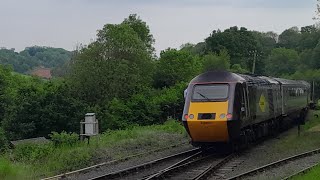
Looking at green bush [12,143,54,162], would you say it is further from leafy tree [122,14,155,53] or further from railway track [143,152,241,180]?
leafy tree [122,14,155,53]

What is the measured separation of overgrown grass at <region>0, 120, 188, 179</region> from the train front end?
2.85m

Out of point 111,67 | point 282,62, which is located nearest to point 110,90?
point 111,67

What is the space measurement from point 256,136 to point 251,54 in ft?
247

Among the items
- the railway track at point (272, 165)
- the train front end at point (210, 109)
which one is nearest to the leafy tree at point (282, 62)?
the railway track at point (272, 165)

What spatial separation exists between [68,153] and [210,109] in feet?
17.1

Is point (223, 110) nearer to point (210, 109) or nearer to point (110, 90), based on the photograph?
point (210, 109)

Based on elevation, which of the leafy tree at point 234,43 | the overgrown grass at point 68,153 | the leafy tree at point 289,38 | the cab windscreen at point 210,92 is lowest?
the overgrown grass at point 68,153

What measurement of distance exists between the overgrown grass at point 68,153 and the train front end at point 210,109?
9.35 feet

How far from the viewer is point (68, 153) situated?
15.7 metres

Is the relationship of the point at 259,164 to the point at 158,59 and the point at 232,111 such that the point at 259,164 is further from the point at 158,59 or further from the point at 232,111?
the point at 158,59

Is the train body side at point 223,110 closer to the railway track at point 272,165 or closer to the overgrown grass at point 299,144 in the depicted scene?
the overgrown grass at point 299,144

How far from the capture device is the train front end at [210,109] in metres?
16.5

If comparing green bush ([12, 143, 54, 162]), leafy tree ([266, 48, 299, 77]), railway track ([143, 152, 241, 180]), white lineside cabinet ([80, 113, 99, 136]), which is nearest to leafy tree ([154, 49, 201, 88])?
white lineside cabinet ([80, 113, 99, 136])

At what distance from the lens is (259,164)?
51.0 feet
